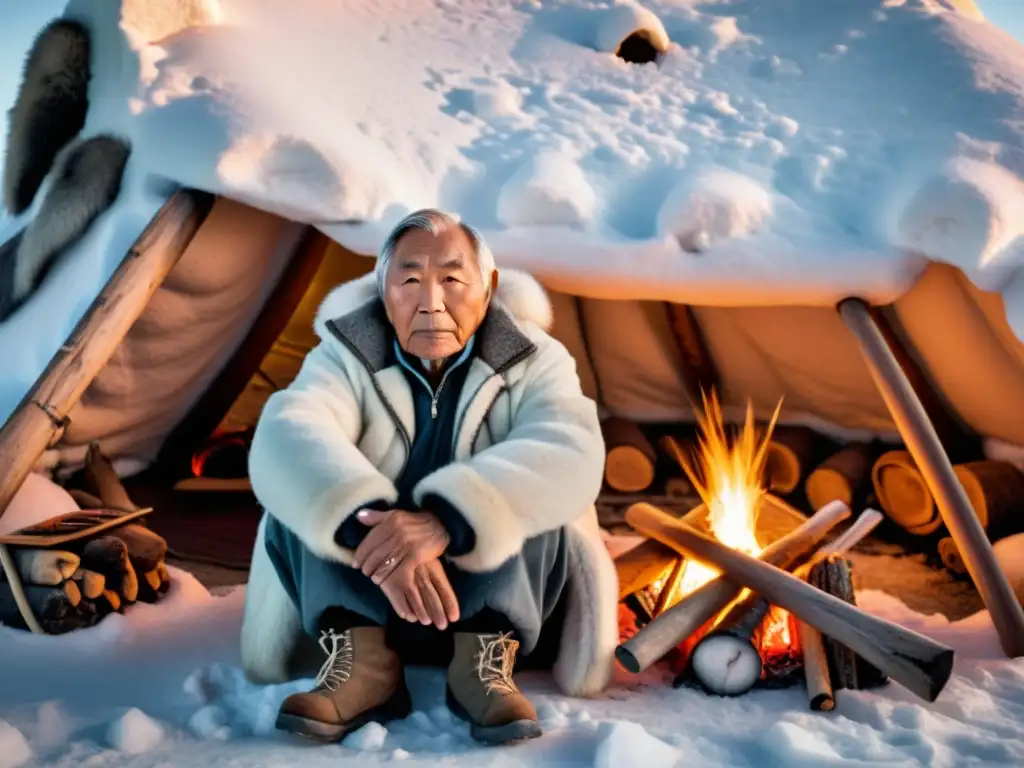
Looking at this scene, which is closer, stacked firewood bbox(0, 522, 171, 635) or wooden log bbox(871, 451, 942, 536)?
stacked firewood bbox(0, 522, 171, 635)

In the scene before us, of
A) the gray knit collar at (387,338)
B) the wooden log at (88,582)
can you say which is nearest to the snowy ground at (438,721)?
the wooden log at (88,582)

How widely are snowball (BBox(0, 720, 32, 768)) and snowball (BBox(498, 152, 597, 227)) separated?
1775 mm

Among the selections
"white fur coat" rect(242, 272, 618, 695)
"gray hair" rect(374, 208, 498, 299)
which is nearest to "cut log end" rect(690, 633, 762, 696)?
"white fur coat" rect(242, 272, 618, 695)

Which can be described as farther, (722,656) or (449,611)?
(722,656)

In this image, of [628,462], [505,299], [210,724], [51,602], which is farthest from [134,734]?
[628,462]

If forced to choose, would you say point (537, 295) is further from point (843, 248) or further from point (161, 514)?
point (161, 514)

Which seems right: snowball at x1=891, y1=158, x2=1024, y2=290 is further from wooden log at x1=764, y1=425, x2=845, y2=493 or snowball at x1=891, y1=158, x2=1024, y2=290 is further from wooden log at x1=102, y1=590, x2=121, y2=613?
wooden log at x1=102, y1=590, x2=121, y2=613

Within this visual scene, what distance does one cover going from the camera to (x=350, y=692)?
1641 millimetres

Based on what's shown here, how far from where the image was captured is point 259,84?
278cm

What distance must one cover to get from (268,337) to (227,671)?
5.99ft

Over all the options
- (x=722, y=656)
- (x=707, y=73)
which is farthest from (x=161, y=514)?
(x=707, y=73)

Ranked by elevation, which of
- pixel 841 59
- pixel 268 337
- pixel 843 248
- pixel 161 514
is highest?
pixel 841 59

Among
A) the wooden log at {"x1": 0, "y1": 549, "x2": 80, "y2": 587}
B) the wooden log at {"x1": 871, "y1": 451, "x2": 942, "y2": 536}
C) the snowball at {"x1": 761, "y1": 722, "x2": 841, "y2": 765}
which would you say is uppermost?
the snowball at {"x1": 761, "y1": 722, "x2": 841, "y2": 765}

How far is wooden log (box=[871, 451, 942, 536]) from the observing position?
3293mm
